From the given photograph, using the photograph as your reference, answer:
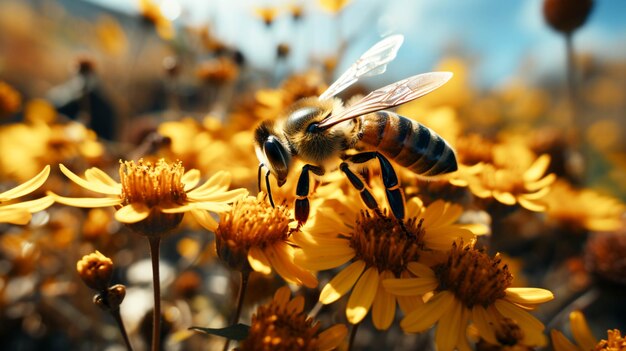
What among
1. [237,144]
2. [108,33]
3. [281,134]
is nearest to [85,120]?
[237,144]

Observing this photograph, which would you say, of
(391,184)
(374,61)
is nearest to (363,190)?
(391,184)

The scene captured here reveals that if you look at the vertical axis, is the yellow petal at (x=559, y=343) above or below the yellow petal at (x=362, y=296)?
below

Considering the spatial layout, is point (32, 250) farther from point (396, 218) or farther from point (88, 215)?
point (396, 218)

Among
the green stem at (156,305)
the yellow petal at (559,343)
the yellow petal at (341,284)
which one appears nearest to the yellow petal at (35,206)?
the green stem at (156,305)

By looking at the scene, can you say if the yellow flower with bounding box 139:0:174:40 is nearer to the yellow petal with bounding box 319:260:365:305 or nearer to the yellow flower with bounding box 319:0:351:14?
the yellow flower with bounding box 319:0:351:14

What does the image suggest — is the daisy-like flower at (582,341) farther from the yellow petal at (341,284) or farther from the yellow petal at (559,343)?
the yellow petal at (341,284)

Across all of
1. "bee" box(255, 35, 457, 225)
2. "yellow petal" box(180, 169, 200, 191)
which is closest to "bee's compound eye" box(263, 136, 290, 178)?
"bee" box(255, 35, 457, 225)

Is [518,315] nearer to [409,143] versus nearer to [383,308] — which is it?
[383,308]
